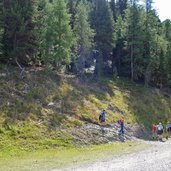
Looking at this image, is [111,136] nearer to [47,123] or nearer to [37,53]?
[47,123]

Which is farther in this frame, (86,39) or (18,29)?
(86,39)

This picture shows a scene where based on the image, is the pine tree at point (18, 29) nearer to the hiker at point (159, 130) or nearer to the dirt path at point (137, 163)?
the hiker at point (159, 130)

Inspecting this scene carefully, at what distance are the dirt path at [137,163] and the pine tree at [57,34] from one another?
2400cm

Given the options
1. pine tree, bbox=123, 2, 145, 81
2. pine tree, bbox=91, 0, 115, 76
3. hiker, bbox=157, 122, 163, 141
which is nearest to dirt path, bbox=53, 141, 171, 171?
hiker, bbox=157, 122, 163, 141

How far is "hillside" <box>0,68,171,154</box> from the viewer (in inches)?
1527

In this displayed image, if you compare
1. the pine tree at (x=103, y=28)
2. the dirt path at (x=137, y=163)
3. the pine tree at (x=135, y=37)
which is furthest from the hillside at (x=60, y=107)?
the dirt path at (x=137, y=163)

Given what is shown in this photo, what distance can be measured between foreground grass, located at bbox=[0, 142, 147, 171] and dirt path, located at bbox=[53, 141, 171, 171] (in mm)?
1410

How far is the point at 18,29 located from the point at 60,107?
40.3 ft

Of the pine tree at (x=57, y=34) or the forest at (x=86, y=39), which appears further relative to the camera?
the pine tree at (x=57, y=34)

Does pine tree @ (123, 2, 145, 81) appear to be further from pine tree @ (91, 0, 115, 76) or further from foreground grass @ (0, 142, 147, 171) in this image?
foreground grass @ (0, 142, 147, 171)

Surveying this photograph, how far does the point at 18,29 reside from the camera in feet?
172

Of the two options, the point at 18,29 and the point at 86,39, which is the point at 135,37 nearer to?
the point at 86,39

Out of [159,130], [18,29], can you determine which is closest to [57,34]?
[18,29]

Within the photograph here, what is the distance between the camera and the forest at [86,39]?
5244cm
